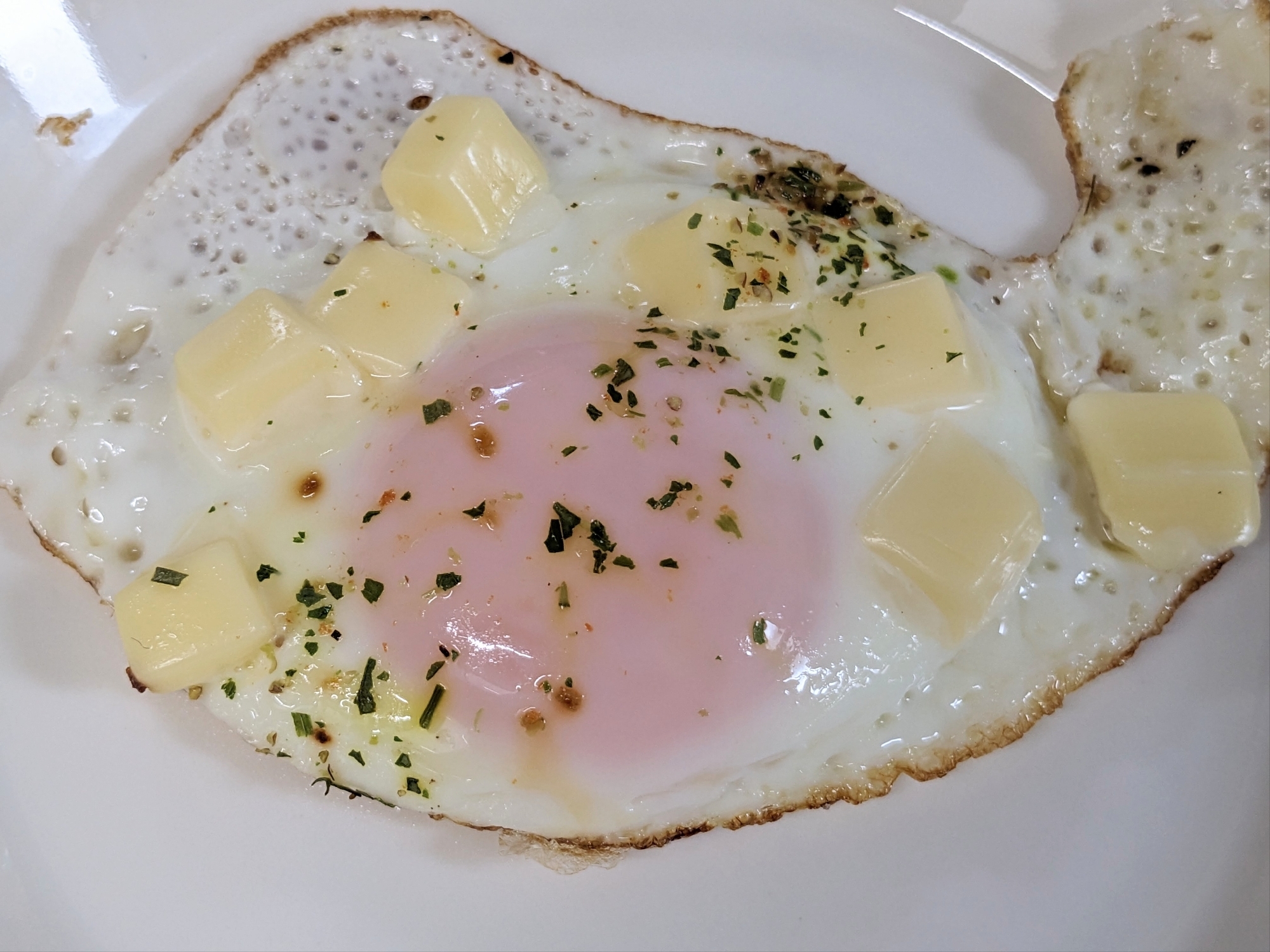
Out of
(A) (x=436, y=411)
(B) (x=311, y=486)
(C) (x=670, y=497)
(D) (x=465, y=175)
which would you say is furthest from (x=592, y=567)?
(D) (x=465, y=175)

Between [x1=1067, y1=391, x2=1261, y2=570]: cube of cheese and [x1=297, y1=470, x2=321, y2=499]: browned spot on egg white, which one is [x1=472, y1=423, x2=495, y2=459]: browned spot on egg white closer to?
[x1=297, y1=470, x2=321, y2=499]: browned spot on egg white

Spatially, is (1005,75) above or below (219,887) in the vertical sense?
above

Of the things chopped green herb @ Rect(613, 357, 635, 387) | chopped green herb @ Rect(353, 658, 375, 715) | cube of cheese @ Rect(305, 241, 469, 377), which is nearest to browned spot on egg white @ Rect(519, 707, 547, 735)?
chopped green herb @ Rect(353, 658, 375, 715)

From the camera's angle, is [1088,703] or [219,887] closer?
[219,887]

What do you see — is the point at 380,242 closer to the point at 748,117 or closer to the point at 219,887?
the point at 748,117

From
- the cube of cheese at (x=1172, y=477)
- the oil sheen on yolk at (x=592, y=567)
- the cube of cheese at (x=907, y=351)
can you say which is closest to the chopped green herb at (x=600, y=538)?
the oil sheen on yolk at (x=592, y=567)

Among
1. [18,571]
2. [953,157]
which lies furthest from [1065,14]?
[18,571]

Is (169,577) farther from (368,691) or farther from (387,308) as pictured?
(387,308)

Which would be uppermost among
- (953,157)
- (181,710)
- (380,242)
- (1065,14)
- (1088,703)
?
(1065,14)
